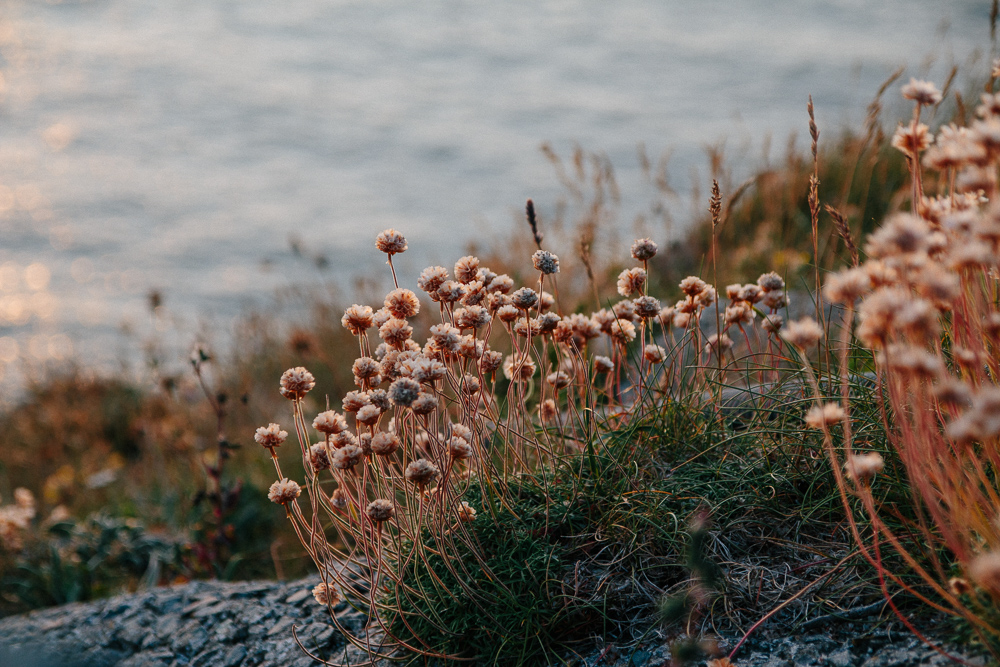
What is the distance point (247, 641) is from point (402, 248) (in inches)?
51.3

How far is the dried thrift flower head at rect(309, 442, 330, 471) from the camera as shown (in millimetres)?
1723

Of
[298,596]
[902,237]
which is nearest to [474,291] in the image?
[902,237]

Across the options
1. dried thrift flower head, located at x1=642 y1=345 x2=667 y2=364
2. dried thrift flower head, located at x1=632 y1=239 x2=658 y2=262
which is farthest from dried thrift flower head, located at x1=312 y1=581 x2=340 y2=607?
dried thrift flower head, located at x1=632 y1=239 x2=658 y2=262

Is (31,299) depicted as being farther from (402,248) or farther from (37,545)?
(402,248)

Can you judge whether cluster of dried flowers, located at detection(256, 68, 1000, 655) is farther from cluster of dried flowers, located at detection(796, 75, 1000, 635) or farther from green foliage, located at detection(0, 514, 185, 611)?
green foliage, located at detection(0, 514, 185, 611)

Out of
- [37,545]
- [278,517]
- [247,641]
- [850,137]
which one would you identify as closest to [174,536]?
[278,517]

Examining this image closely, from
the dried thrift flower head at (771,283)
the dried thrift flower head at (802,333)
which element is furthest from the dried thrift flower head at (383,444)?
the dried thrift flower head at (771,283)

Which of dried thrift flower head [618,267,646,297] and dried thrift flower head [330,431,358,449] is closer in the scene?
dried thrift flower head [330,431,358,449]

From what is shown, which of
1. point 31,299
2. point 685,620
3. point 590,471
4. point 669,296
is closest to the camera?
point 685,620

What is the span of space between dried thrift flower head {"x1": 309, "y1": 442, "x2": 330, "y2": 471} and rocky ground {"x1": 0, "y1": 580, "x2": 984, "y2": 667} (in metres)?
0.57

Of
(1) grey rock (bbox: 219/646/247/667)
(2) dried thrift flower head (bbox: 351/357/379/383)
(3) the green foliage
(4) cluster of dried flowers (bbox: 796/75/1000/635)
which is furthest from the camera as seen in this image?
(3) the green foliage

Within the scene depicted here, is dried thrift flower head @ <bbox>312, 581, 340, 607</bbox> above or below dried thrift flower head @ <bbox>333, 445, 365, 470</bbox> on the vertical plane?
below

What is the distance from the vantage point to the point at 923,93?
4.78 feet

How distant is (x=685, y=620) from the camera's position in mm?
1654
